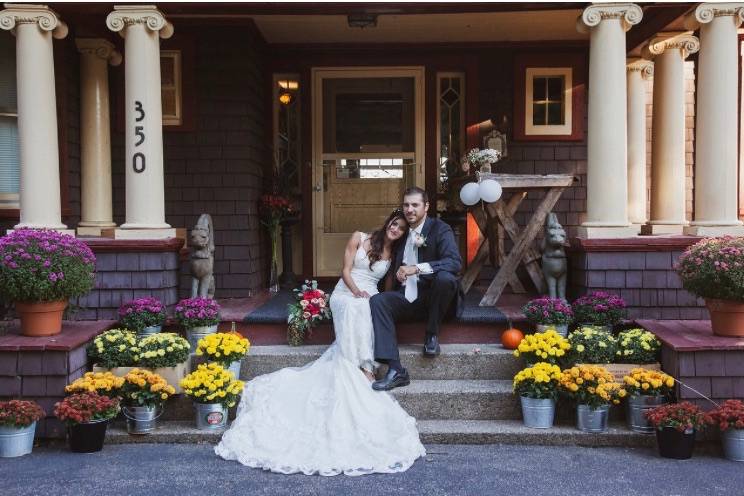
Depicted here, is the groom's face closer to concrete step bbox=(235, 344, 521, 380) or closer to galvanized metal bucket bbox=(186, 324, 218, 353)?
concrete step bbox=(235, 344, 521, 380)

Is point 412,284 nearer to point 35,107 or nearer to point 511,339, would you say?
point 511,339

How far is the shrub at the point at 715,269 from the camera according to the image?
4.62 m

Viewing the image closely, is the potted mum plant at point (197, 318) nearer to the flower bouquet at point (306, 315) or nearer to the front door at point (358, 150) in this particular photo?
the flower bouquet at point (306, 315)

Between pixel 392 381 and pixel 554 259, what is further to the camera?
pixel 554 259

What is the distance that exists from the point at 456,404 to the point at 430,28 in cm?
435

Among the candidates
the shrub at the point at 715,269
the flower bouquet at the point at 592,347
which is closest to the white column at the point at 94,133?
the flower bouquet at the point at 592,347

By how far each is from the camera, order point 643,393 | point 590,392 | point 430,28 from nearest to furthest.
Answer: point 590,392
point 643,393
point 430,28

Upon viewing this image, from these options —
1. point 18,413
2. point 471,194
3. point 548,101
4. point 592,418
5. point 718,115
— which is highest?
point 548,101

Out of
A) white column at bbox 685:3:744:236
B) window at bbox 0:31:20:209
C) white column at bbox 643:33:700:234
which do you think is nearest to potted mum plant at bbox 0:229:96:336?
window at bbox 0:31:20:209

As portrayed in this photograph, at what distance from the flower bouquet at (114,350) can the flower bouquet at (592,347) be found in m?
3.00

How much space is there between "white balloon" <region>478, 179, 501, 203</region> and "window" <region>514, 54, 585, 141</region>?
228 cm

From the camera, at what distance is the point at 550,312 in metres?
5.40

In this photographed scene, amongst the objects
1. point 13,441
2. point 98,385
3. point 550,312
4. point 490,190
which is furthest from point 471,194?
point 13,441

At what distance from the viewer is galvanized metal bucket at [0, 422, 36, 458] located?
448cm
